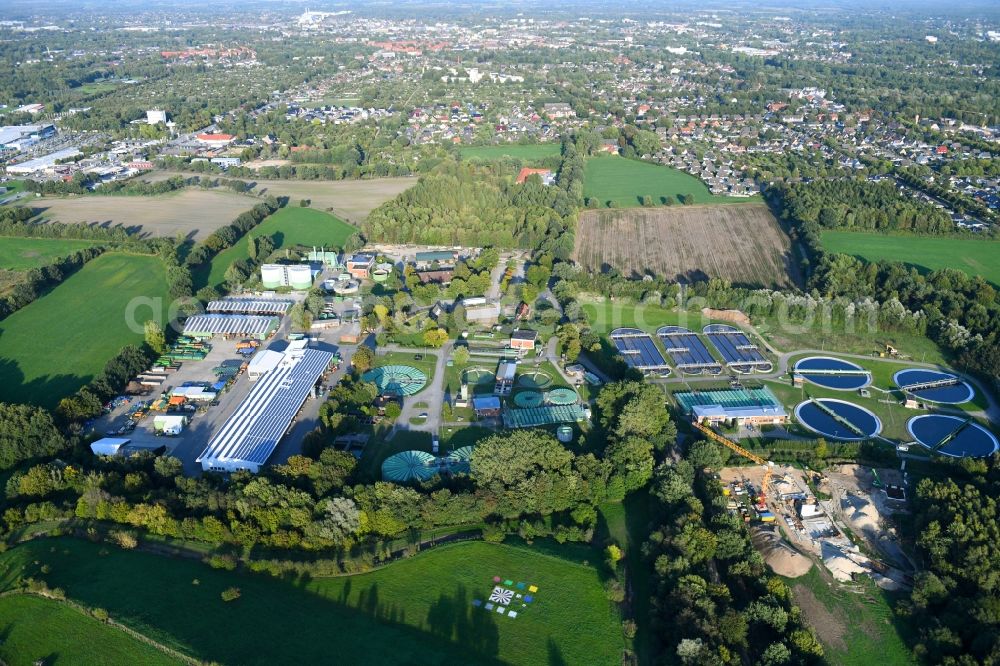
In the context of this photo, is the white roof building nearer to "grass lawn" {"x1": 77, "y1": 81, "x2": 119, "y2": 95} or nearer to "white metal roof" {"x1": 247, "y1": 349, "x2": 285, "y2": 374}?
"white metal roof" {"x1": 247, "y1": 349, "x2": 285, "y2": 374}

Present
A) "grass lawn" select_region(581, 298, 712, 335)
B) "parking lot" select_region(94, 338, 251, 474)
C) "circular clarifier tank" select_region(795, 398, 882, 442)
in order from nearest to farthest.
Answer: "parking lot" select_region(94, 338, 251, 474) < "circular clarifier tank" select_region(795, 398, 882, 442) < "grass lawn" select_region(581, 298, 712, 335)

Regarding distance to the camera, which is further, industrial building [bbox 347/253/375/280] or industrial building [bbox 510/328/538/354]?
industrial building [bbox 347/253/375/280]

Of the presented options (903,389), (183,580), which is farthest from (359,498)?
(903,389)

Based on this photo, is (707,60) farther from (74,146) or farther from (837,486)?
(837,486)

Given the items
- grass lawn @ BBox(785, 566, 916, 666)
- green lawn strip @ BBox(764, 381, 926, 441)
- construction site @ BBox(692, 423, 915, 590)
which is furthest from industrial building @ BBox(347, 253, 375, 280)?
grass lawn @ BBox(785, 566, 916, 666)

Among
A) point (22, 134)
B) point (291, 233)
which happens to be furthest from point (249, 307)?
point (22, 134)

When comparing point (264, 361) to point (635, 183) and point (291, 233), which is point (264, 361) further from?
point (635, 183)
